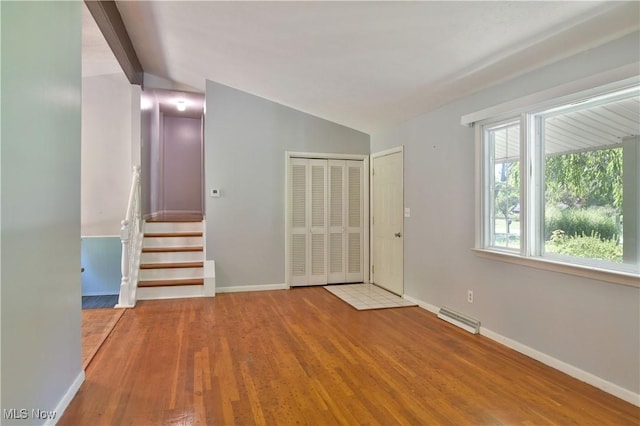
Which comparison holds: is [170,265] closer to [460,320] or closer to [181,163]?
[460,320]

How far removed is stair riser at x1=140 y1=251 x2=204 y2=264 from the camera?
5.22 metres

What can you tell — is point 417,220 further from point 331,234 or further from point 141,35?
point 141,35

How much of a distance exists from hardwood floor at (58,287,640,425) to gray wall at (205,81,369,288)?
4.73 ft

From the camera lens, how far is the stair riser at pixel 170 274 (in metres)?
5.01

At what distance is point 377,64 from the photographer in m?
3.45

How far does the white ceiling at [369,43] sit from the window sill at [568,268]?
1559mm

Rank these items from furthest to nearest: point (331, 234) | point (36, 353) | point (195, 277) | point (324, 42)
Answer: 1. point (331, 234)
2. point (195, 277)
3. point (324, 42)
4. point (36, 353)

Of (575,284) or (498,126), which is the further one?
(498,126)

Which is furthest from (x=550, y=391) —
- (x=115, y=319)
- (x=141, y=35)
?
(x=141, y=35)

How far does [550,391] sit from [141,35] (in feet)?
17.2

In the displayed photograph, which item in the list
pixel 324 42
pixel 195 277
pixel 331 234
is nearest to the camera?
pixel 324 42

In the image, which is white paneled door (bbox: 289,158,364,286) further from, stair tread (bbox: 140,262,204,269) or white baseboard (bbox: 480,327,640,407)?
white baseboard (bbox: 480,327,640,407)

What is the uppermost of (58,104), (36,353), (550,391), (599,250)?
(58,104)

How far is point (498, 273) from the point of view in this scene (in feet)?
11.0
